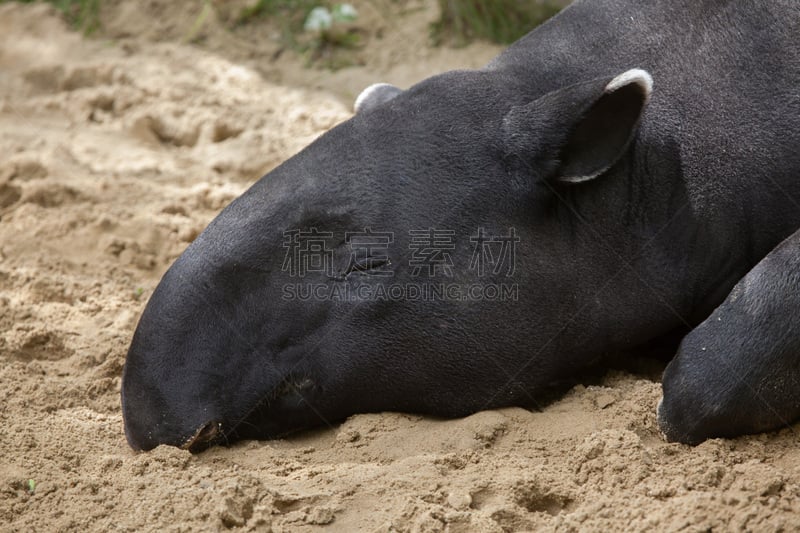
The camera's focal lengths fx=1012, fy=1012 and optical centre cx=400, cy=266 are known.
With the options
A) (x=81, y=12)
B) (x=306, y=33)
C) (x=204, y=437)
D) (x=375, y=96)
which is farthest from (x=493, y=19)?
(x=204, y=437)

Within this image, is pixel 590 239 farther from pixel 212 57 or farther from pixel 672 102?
pixel 212 57

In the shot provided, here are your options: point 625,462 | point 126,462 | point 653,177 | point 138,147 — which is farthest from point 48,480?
point 138,147

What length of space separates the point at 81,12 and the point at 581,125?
5.37 meters

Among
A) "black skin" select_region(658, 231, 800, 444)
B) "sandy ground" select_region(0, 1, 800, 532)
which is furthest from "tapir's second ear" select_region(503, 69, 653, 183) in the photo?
"sandy ground" select_region(0, 1, 800, 532)

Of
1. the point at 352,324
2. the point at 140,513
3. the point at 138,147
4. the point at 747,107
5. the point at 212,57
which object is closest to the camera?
the point at 140,513

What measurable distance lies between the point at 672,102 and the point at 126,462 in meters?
2.12

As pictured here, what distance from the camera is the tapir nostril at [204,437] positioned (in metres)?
3.17

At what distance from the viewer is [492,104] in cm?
335

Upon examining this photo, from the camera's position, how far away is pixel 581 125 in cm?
312

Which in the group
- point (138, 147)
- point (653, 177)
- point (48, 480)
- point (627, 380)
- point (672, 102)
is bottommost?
point (138, 147)

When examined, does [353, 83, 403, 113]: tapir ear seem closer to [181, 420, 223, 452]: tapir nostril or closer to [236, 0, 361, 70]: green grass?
[181, 420, 223, 452]: tapir nostril

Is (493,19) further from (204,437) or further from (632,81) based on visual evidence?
(204,437)

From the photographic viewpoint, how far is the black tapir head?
10.5 feet

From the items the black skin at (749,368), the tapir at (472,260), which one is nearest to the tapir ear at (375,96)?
the tapir at (472,260)
